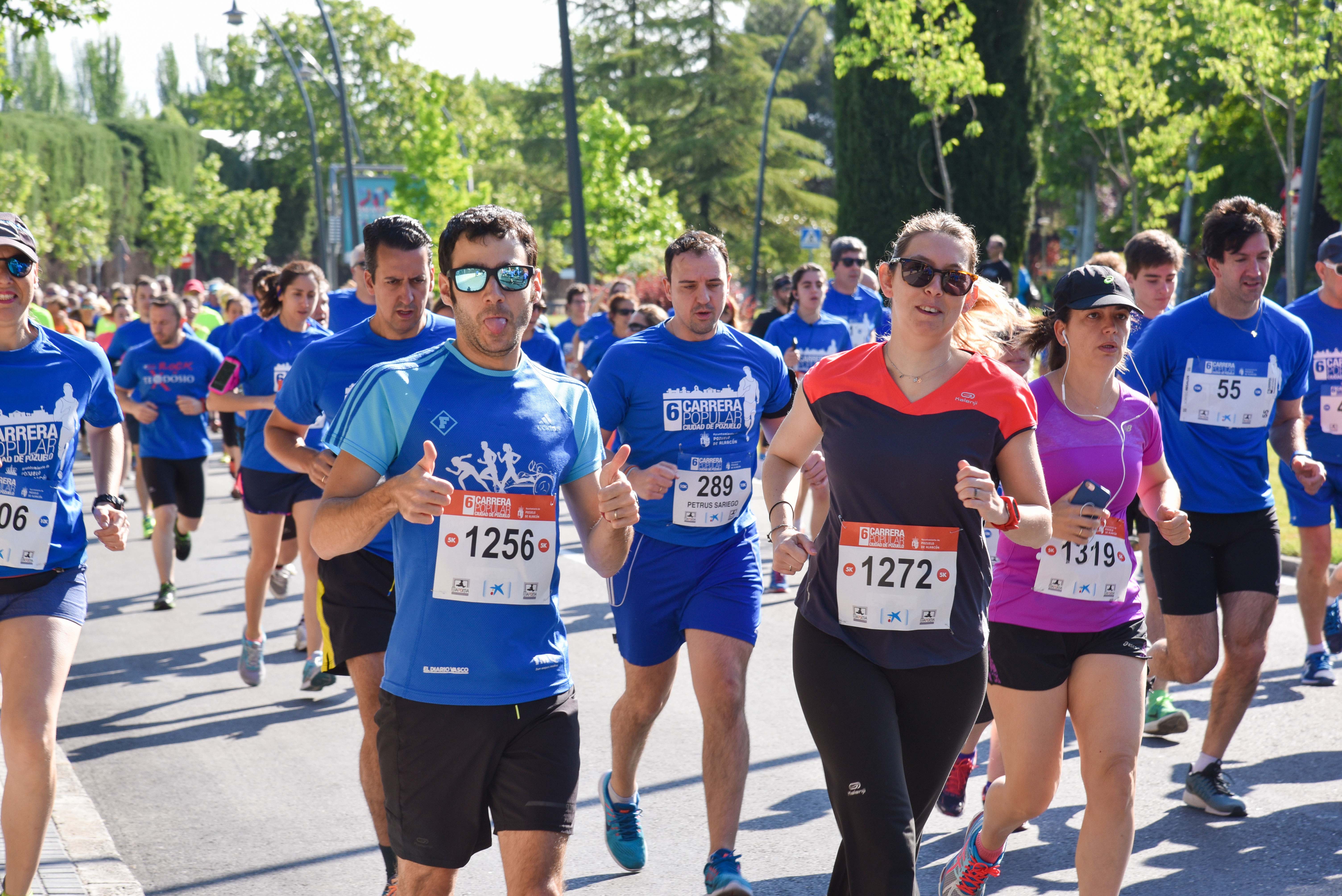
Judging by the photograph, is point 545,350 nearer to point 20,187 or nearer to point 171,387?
point 171,387

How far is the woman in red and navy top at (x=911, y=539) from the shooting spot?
340 centimetres

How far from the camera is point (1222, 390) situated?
5.45m

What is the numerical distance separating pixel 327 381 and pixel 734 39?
4739 cm

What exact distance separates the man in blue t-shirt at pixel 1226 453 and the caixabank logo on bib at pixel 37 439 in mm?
4026

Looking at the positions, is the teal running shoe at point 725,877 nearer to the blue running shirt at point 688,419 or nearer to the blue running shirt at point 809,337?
the blue running shirt at point 688,419

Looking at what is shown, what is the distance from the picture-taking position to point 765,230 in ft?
165

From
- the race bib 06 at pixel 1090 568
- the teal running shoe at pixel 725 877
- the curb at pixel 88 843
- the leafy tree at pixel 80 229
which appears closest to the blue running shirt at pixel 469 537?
the teal running shoe at pixel 725 877

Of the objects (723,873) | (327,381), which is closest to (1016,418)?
(723,873)

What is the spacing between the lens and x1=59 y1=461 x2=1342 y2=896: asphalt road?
469 centimetres

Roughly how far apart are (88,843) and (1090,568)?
3.64 metres

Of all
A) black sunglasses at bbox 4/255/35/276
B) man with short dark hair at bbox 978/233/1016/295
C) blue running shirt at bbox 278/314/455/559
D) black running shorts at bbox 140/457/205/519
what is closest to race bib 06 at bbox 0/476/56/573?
black sunglasses at bbox 4/255/35/276

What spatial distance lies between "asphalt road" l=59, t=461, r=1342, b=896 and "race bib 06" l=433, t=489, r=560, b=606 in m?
1.82

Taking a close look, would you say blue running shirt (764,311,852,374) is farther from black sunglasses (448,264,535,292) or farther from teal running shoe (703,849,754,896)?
black sunglasses (448,264,535,292)

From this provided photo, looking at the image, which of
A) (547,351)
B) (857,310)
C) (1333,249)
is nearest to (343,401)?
(1333,249)
